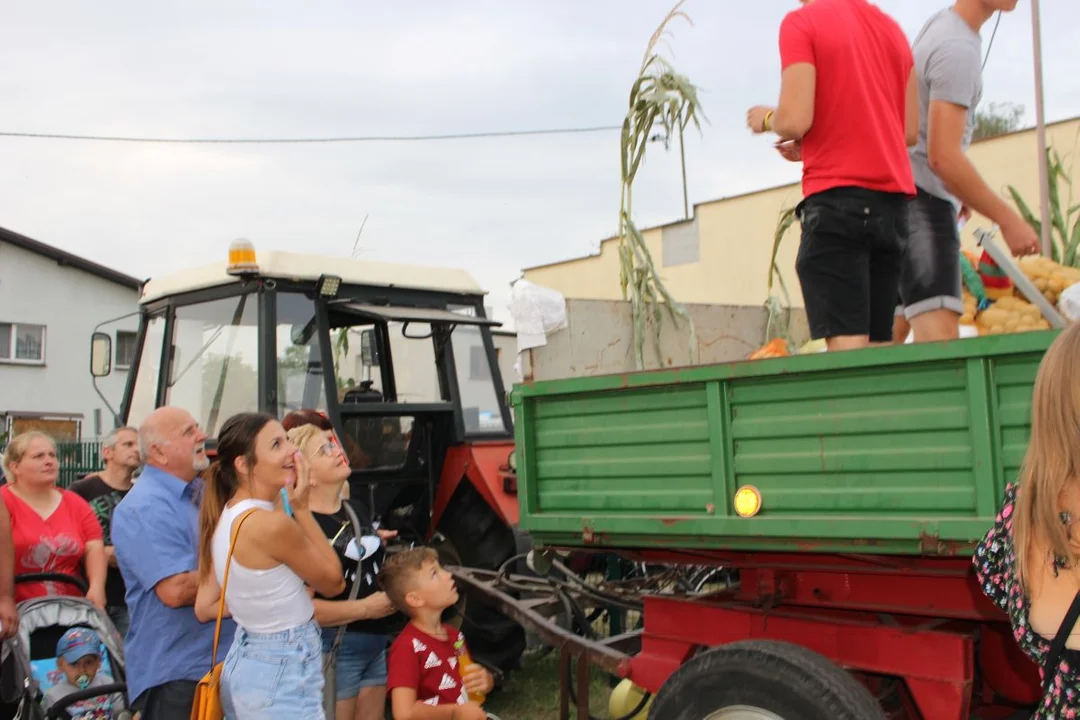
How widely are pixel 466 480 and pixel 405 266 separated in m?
1.29

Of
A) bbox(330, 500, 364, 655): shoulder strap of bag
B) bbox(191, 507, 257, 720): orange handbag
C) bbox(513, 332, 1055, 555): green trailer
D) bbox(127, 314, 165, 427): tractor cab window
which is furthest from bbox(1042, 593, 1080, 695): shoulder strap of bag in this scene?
bbox(127, 314, 165, 427): tractor cab window

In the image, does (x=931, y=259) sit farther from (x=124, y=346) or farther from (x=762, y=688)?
(x=124, y=346)

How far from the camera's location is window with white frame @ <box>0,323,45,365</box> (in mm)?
22547

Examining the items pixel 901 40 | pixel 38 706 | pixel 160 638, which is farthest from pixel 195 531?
pixel 901 40

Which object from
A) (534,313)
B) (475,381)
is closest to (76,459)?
(475,381)

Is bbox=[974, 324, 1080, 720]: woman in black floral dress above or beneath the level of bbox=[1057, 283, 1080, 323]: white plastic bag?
beneath

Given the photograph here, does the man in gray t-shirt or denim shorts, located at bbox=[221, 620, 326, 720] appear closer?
denim shorts, located at bbox=[221, 620, 326, 720]

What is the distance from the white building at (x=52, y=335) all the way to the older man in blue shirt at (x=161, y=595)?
66.1ft

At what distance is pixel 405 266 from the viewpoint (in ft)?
19.5

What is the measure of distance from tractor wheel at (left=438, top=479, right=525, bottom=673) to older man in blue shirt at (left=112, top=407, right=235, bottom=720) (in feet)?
7.30

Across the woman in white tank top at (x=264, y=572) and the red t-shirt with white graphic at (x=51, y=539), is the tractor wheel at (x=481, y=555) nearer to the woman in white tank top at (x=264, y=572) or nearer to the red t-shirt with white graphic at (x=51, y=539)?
the red t-shirt with white graphic at (x=51, y=539)

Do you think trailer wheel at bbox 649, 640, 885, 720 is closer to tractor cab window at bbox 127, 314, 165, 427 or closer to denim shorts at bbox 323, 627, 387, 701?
denim shorts at bbox 323, 627, 387, 701

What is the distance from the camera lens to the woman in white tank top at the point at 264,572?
2818 mm

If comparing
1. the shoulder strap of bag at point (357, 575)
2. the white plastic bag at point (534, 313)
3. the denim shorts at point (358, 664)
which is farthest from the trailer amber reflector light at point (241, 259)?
the denim shorts at point (358, 664)
